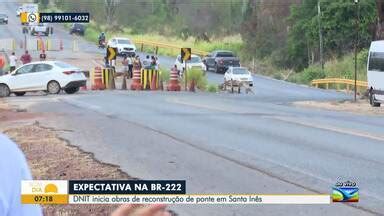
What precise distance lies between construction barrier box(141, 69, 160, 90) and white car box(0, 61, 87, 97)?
600cm

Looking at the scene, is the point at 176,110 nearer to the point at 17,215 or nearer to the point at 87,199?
the point at 87,199

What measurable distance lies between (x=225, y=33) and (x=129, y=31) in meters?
15.9

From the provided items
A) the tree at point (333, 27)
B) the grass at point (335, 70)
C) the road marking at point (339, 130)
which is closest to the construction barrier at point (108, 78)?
the road marking at point (339, 130)

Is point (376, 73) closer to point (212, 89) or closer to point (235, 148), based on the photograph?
point (212, 89)

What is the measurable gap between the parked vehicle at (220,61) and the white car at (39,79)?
26.0 m

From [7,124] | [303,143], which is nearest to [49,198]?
[303,143]

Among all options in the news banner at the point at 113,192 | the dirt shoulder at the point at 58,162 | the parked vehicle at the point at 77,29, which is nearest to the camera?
the news banner at the point at 113,192

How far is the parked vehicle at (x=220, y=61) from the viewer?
2254 inches

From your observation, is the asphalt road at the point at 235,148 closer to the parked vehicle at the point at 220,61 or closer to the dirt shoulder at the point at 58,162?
the dirt shoulder at the point at 58,162

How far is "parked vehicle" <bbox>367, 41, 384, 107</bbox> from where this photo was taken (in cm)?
2991

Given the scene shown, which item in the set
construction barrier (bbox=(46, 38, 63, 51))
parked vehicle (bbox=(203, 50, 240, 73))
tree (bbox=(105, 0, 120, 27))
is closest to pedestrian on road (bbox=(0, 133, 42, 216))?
tree (bbox=(105, 0, 120, 27))

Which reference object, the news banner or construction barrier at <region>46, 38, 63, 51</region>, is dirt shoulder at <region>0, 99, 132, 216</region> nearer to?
the news banner

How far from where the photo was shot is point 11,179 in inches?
94.5

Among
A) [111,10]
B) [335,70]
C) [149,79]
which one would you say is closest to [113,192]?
[149,79]
